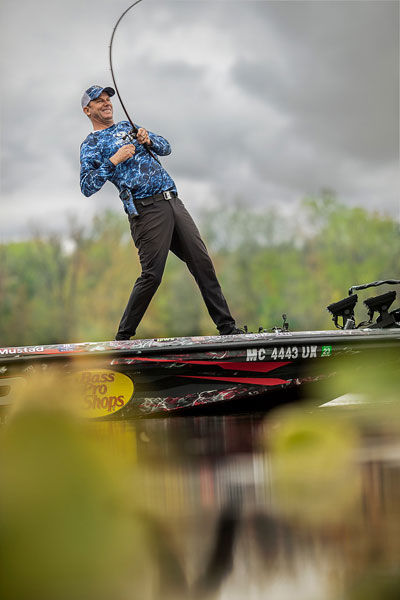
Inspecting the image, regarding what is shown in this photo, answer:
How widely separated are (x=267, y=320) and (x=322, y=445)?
28.8m

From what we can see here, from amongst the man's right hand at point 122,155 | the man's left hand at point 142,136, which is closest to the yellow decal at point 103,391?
the man's right hand at point 122,155

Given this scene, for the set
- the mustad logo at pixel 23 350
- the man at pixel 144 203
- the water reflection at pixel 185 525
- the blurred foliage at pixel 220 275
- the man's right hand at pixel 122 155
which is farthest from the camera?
the blurred foliage at pixel 220 275

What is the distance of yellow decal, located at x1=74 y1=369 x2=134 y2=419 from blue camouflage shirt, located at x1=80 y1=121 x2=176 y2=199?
45.3 inches

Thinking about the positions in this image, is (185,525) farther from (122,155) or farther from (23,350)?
(122,155)

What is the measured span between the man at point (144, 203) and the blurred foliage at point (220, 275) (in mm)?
25842

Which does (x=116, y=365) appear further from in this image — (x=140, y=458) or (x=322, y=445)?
(x=322, y=445)

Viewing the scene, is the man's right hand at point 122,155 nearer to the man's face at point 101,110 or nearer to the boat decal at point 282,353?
the man's face at point 101,110

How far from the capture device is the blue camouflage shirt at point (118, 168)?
3865 millimetres

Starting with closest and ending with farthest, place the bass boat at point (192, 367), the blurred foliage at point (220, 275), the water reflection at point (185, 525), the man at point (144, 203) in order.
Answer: the water reflection at point (185, 525)
the bass boat at point (192, 367)
the man at point (144, 203)
the blurred foliage at point (220, 275)

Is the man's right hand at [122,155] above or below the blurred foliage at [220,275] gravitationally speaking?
below

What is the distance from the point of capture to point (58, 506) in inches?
49.4

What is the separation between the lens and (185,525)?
5.23 feet

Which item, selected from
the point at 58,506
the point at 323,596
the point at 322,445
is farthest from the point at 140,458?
the point at 323,596

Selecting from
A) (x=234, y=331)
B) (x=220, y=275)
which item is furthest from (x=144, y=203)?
(x=220, y=275)
